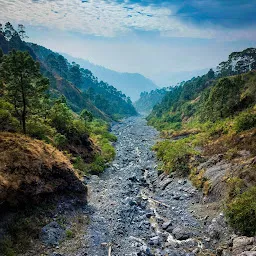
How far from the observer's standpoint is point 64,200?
25.9m

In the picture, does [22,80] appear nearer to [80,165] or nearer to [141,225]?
[80,165]

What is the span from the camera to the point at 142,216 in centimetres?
2677

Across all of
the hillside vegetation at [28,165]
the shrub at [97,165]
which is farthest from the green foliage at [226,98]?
the hillside vegetation at [28,165]

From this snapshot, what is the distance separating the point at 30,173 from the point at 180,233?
1329 centimetres

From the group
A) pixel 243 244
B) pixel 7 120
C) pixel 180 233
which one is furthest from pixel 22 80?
pixel 243 244

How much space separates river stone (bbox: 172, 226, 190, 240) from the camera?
2243 cm

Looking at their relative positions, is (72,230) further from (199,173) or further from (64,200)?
(199,173)

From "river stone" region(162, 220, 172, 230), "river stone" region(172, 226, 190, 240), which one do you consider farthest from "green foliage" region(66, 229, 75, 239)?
"river stone" region(172, 226, 190, 240)

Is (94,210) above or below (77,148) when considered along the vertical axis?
below

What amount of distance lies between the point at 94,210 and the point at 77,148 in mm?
18863

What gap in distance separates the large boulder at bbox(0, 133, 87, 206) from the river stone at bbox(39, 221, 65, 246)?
2.56 meters

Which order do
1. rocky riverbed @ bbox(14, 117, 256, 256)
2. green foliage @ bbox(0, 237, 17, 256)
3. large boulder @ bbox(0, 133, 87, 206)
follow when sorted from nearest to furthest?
1. green foliage @ bbox(0, 237, 17, 256)
2. rocky riverbed @ bbox(14, 117, 256, 256)
3. large boulder @ bbox(0, 133, 87, 206)

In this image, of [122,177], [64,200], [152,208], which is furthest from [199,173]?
[64,200]

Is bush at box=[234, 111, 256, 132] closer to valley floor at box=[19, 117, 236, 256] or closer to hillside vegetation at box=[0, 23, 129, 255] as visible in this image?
valley floor at box=[19, 117, 236, 256]
